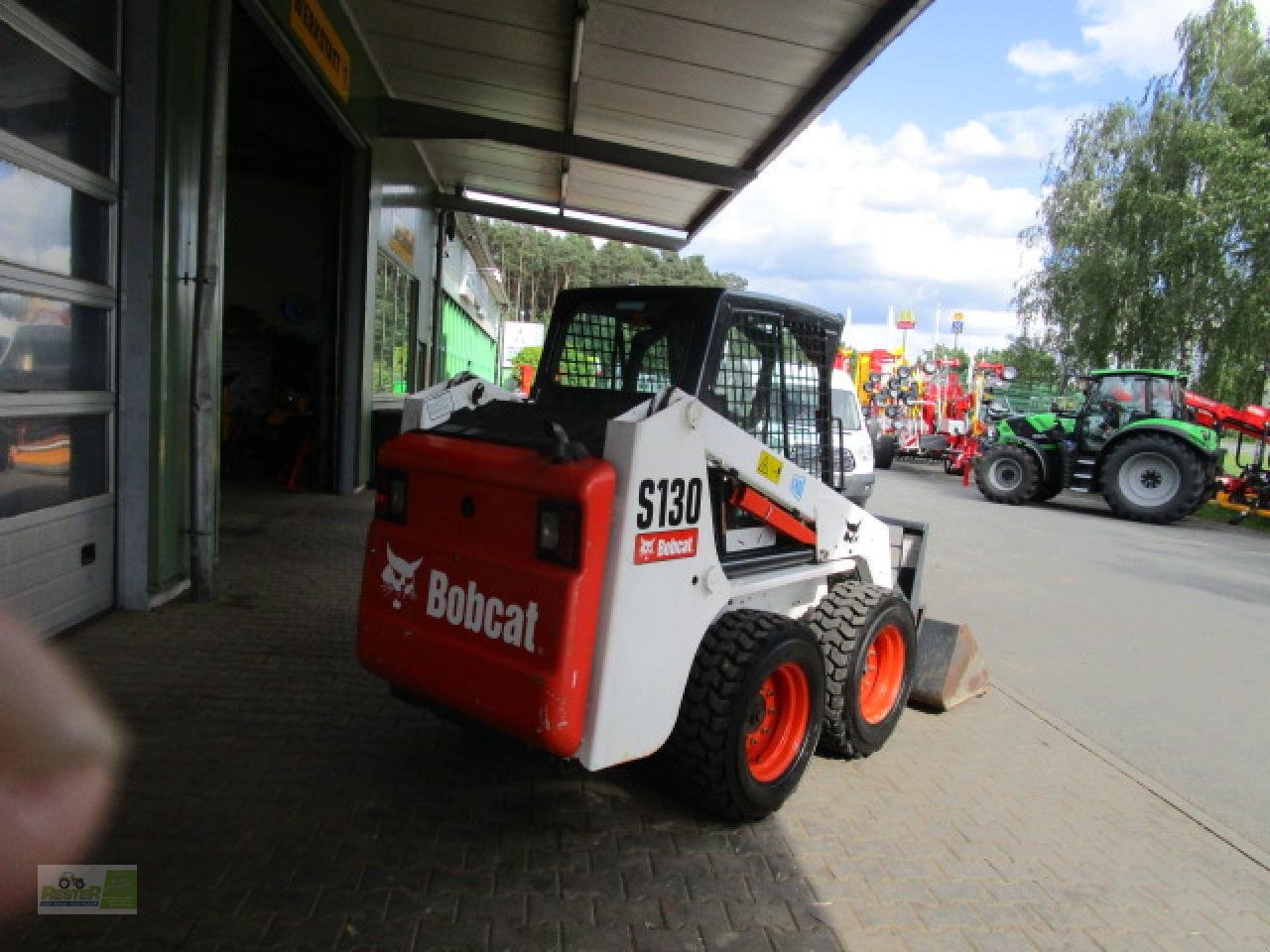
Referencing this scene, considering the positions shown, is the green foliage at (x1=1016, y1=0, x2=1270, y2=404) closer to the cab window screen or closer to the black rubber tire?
the black rubber tire

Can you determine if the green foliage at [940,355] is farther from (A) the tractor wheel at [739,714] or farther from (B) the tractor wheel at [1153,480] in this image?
(A) the tractor wheel at [739,714]

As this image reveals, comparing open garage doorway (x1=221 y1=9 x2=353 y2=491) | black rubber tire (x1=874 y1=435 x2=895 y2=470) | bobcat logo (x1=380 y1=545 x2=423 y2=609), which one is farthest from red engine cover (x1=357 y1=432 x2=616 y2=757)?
black rubber tire (x1=874 y1=435 x2=895 y2=470)

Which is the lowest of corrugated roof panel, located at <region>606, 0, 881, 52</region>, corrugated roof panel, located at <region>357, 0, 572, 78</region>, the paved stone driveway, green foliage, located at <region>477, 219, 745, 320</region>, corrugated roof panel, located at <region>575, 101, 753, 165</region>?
the paved stone driveway

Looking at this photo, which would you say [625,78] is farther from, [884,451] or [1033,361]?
[1033,361]

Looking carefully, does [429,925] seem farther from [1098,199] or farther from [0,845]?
[1098,199]

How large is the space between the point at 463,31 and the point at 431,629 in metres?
7.78

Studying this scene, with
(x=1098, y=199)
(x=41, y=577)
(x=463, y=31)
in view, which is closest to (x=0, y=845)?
(x=41, y=577)

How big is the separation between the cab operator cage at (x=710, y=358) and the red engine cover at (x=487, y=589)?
1.29 ft

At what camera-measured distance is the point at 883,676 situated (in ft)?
15.5

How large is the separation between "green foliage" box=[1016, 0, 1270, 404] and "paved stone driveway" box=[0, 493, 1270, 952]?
18719 mm

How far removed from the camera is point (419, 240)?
15680 millimetres

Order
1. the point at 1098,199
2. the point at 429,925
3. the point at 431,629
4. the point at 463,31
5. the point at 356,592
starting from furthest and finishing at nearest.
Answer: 1. the point at 1098,199
2. the point at 463,31
3. the point at 356,592
4. the point at 431,629
5. the point at 429,925

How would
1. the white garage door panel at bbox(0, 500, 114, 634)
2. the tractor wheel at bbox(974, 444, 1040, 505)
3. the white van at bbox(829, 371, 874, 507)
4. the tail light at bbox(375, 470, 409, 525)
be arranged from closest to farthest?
the tail light at bbox(375, 470, 409, 525)
the white garage door panel at bbox(0, 500, 114, 634)
the white van at bbox(829, 371, 874, 507)
the tractor wheel at bbox(974, 444, 1040, 505)

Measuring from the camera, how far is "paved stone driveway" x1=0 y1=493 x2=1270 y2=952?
2859mm
